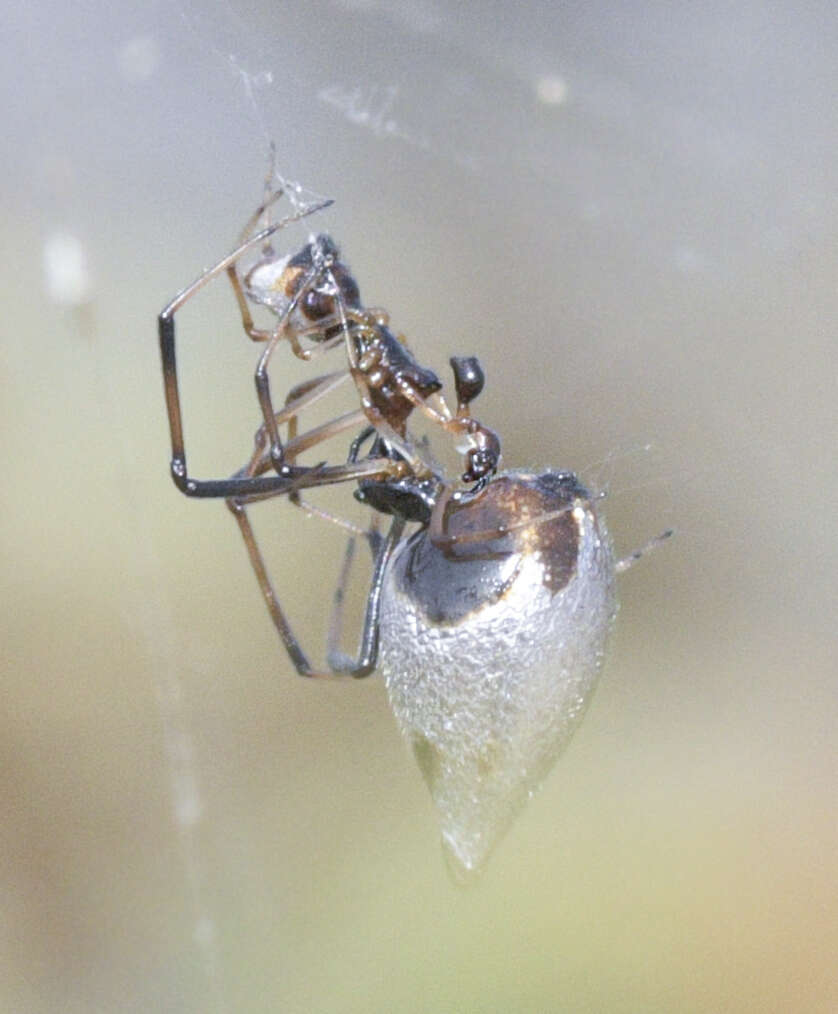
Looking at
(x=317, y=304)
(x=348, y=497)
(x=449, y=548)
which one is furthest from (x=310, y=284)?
(x=348, y=497)

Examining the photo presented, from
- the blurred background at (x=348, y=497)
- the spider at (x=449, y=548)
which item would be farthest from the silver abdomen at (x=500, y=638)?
the blurred background at (x=348, y=497)

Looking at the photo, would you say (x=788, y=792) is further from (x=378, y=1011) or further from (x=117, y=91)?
(x=117, y=91)

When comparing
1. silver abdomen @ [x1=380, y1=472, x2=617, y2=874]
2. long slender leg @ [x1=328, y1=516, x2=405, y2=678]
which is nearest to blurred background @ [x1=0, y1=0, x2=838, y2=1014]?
long slender leg @ [x1=328, y1=516, x2=405, y2=678]

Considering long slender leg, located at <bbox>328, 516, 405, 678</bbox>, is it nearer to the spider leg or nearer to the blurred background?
the spider leg

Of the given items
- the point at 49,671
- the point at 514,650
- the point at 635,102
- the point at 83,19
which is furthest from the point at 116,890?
the point at 635,102

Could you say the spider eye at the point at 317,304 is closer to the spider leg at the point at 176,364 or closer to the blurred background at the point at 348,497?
the spider leg at the point at 176,364

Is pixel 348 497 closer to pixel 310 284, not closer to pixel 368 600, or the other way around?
pixel 368 600
